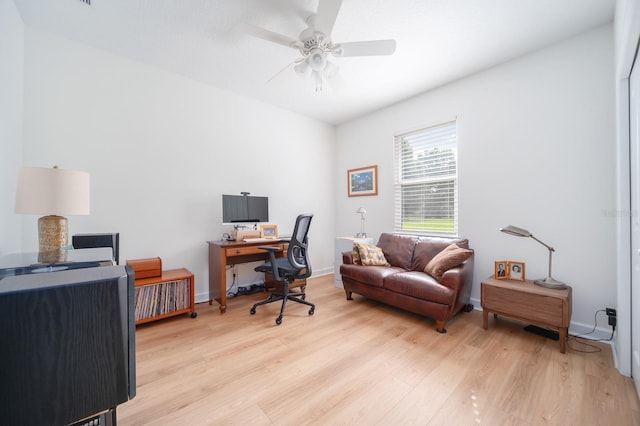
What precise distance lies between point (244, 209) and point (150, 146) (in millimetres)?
1255

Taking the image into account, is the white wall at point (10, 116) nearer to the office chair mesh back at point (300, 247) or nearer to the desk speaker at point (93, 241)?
the desk speaker at point (93, 241)

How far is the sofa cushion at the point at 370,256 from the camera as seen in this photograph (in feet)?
10.3

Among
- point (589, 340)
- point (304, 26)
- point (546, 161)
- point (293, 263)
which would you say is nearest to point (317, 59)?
point (304, 26)

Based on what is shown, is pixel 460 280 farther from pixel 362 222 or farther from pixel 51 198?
pixel 51 198

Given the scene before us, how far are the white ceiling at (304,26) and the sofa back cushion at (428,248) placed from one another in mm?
1962

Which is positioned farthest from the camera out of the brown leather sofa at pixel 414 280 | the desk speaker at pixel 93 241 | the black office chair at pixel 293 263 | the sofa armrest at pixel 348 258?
the sofa armrest at pixel 348 258

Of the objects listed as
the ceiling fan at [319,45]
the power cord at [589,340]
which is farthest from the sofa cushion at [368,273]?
the ceiling fan at [319,45]

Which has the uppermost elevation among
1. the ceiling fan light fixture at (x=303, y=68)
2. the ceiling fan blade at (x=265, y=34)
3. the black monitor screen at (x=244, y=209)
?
the ceiling fan blade at (x=265, y=34)

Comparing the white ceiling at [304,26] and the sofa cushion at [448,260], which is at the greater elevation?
the white ceiling at [304,26]

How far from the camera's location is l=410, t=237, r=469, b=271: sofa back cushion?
9.53 feet

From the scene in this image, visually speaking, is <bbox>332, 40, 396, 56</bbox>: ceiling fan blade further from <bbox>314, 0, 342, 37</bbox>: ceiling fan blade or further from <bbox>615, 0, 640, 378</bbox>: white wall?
<bbox>615, 0, 640, 378</bbox>: white wall

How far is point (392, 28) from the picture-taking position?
2.21 metres

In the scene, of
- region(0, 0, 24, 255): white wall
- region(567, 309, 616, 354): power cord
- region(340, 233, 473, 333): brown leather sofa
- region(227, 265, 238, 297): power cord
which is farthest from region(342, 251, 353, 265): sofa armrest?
region(0, 0, 24, 255): white wall

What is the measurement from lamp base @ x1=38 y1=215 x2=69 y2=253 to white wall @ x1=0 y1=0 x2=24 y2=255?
0.70 m
